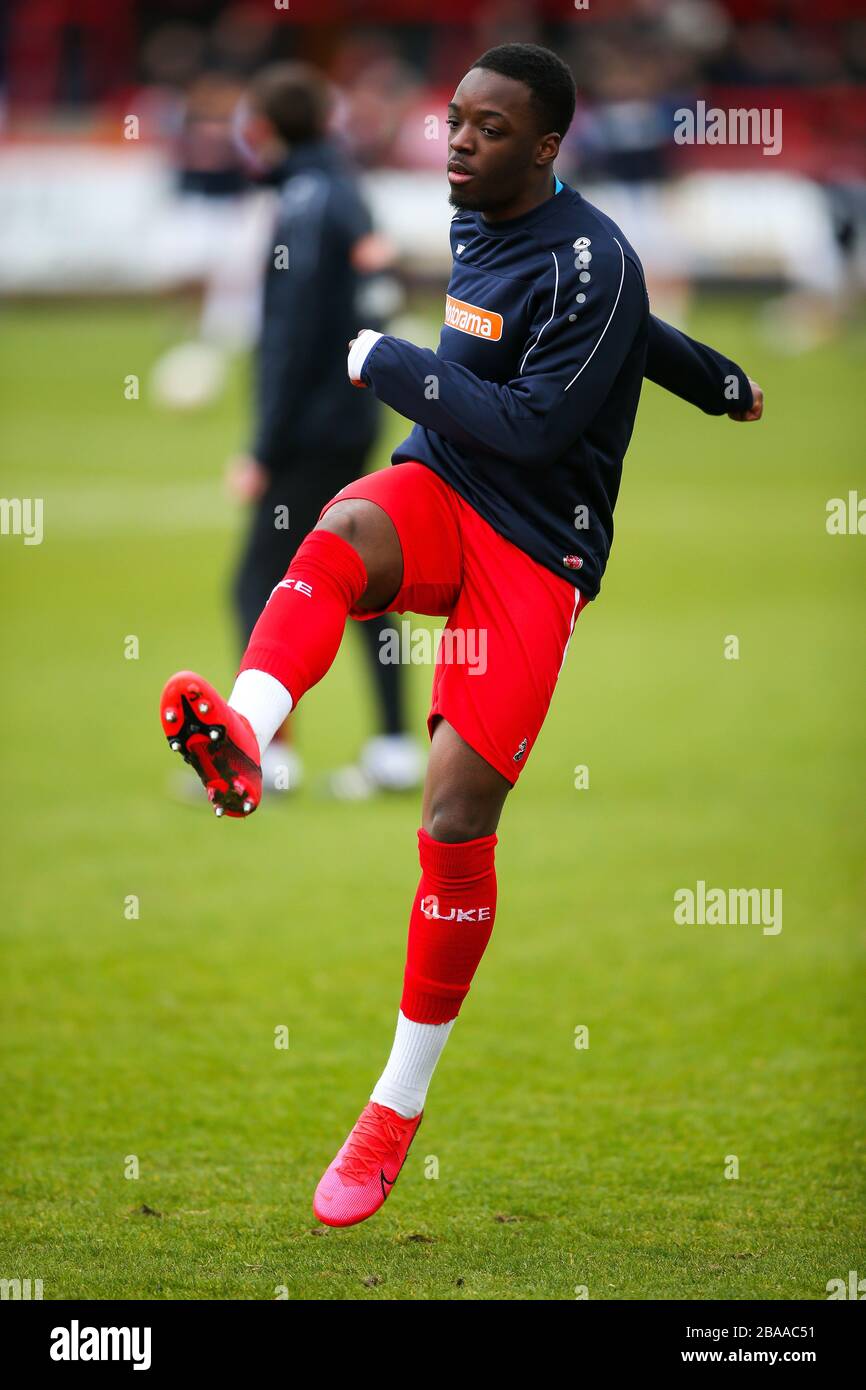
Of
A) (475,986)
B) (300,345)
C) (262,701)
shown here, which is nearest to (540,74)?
(262,701)

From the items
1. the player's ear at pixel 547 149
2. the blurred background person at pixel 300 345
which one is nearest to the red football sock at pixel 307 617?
the player's ear at pixel 547 149

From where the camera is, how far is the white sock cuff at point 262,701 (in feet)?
12.0

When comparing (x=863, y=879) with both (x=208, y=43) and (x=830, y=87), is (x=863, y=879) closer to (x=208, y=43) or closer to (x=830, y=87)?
(x=830, y=87)

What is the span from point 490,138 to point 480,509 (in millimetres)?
779

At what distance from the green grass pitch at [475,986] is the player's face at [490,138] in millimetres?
2261

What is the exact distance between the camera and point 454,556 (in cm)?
404

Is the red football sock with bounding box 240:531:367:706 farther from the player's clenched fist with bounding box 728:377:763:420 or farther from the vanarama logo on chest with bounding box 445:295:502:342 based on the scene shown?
the player's clenched fist with bounding box 728:377:763:420

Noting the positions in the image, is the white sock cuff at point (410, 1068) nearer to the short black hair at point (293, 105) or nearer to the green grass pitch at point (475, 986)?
the green grass pitch at point (475, 986)

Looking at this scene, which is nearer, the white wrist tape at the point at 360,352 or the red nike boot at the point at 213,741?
the red nike boot at the point at 213,741

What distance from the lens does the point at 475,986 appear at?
596cm

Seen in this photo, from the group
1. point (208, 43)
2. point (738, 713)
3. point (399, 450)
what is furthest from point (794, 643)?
point (208, 43)

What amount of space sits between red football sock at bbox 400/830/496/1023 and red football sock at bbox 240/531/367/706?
1.76 ft

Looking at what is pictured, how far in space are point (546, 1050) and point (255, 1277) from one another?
1.71m

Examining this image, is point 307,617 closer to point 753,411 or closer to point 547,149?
point 547,149
